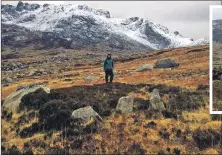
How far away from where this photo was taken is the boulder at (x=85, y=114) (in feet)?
82.4

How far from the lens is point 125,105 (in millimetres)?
26578

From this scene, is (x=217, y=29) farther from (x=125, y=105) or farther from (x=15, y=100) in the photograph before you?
(x=15, y=100)

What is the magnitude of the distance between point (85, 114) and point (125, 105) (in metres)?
2.76

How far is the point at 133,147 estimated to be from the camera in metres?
22.0

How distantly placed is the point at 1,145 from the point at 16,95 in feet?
22.7

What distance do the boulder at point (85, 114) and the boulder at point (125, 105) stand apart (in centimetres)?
177

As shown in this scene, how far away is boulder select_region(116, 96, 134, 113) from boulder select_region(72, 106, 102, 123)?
5.81 feet

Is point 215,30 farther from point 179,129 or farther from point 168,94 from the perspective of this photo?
point 168,94

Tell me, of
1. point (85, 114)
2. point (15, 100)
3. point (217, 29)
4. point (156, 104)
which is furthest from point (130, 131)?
point (15, 100)

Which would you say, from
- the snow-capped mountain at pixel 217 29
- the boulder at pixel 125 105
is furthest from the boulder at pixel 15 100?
the snow-capped mountain at pixel 217 29

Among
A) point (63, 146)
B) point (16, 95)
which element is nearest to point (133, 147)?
point (63, 146)

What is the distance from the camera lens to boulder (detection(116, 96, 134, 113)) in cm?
2635

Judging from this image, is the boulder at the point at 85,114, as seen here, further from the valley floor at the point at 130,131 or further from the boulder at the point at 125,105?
the boulder at the point at 125,105

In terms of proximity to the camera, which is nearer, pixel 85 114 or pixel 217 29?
pixel 217 29
